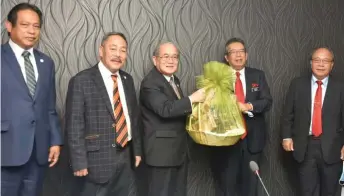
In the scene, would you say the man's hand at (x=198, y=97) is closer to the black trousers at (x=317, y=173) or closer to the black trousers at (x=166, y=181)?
the black trousers at (x=166, y=181)

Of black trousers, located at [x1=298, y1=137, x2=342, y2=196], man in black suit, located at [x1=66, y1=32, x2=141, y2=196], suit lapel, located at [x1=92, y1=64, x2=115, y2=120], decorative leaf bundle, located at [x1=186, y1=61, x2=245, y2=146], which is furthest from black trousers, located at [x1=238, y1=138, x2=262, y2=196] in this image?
suit lapel, located at [x1=92, y1=64, x2=115, y2=120]

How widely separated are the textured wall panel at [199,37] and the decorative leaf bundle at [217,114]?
812 millimetres

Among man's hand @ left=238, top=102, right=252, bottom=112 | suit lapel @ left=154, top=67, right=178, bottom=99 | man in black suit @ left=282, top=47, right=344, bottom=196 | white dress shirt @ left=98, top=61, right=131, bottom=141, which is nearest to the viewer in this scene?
white dress shirt @ left=98, top=61, right=131, bottom=141

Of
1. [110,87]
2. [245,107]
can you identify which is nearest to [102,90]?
[110,87]

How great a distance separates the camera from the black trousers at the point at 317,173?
2.95 metres

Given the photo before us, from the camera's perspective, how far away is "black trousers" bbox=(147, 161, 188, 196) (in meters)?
2.62

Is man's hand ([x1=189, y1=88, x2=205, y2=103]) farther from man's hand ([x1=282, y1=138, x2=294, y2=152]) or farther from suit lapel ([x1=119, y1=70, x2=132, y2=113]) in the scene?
man's hand ([x1=282, y1=138, x2=294, y2=152])

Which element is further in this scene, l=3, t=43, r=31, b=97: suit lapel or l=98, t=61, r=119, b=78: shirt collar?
l=98, t=61, r=119, b=78: shirt collar

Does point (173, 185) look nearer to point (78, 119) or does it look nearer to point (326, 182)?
point (78, 119)

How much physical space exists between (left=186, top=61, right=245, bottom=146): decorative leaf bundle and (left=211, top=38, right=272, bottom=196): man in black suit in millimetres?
390

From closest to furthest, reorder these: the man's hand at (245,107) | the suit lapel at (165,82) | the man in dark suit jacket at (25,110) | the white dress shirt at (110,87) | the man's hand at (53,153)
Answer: the man in dark suit jacket at (25,110), the man's hand at (53,153), the white dress shirt at (110,87), the suit lapel at (165,82), the man's hand at (245,107)

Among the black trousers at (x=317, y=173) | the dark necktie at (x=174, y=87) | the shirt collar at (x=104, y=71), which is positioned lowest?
the black trousers at (x=317, y=173)

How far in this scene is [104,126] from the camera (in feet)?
8.00

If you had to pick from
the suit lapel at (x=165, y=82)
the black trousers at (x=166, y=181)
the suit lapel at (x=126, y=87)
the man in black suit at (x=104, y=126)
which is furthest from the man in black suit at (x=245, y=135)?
the suit lapel at (x=126, y=87)
